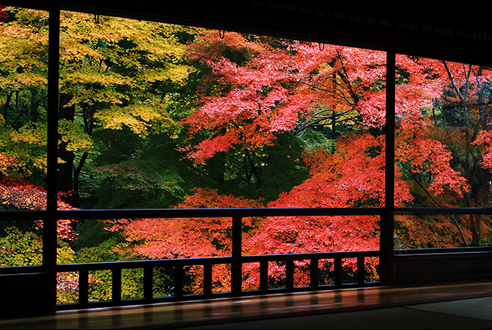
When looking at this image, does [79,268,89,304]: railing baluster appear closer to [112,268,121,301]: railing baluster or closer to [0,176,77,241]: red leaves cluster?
[112,268,121,301]: railing baluster

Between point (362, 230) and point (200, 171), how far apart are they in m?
3.49

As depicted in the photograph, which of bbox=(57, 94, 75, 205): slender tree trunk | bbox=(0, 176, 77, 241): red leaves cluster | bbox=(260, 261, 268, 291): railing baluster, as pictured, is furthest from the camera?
bbox=(57, 94, 75, 205): slender tree trunk

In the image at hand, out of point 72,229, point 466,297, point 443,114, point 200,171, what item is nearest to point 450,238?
point 443,114

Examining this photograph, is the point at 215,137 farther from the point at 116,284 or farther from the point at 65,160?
the point at 116,284

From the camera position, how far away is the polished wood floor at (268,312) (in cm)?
251

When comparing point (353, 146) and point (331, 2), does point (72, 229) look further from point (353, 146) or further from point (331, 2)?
point (331, 2)

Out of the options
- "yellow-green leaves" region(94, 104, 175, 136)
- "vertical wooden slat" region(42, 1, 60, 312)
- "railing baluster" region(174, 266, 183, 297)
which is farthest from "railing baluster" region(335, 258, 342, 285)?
"yellow-green leaves" region(94, 104, 175, 136)

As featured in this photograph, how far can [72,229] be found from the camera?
29.1 ft

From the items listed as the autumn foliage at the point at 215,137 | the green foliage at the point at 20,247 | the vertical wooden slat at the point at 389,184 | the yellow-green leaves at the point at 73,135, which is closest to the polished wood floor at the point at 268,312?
the vertical wooden slat at the point at 389,184

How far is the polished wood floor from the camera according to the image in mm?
2514

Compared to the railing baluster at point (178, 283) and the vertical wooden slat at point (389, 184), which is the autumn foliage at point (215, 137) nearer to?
the vertical wooden slat at point (389, 184)

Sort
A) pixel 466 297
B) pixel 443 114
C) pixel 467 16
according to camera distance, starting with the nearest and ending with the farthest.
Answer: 1. pixel 466 297
2. pixel 467 16
3. pixel 443 114

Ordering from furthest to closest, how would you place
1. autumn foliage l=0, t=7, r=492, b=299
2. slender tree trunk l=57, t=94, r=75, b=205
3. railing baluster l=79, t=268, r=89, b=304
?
slender tree trunk l=57, t=94, r=75, b=205 → autumn foliage l=0, t=7, r=492, b=299 → railing baluster l=79, t=268, r=89, b=304

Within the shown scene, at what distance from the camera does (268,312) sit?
9.21 feet
